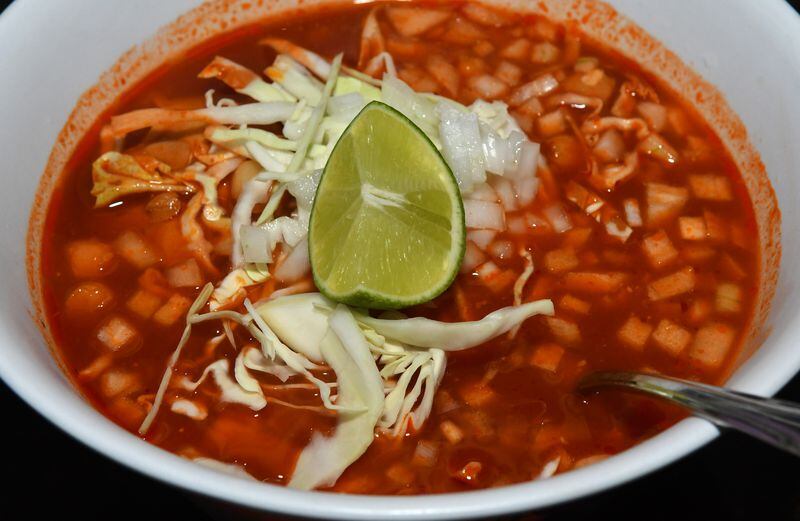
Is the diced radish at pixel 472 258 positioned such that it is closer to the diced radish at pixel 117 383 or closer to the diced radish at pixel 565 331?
the diced radish at pixel 565 331

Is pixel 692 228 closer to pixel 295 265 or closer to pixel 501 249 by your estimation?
pixel 501 249

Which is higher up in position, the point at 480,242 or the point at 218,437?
the point at 480,242

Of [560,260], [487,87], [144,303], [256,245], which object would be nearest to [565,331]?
[560,260]

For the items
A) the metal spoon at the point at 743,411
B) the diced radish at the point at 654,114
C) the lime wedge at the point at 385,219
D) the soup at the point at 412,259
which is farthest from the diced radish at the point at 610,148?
the metal spoon at the point at 743,411

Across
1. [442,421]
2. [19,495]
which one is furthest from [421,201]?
[19,495]

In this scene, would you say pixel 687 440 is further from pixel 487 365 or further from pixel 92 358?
pixel 92 358

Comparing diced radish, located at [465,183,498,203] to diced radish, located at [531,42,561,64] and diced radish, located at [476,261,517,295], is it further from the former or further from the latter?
diced radish, located at [531,42,561,64]

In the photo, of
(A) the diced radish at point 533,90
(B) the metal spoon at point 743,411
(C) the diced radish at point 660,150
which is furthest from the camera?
(A) the diced radish at point 533,90
